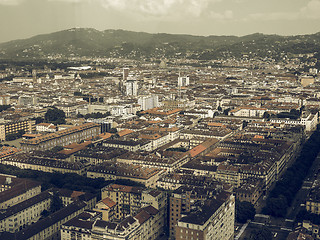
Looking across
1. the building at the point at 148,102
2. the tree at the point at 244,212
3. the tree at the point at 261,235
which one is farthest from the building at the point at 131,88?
the tree at the point at 261,235

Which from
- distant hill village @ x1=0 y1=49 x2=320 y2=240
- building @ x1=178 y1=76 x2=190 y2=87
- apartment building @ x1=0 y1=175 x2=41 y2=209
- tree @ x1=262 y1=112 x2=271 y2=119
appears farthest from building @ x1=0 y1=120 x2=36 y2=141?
building @ x1=178 y1=76 x2=190 y2=87

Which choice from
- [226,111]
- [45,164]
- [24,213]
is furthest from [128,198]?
[226,111]

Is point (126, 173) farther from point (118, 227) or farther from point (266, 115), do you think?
point (266, 115)

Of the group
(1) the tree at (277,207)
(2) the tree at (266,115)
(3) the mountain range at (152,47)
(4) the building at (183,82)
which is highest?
(3) the mountain range at (152,47)

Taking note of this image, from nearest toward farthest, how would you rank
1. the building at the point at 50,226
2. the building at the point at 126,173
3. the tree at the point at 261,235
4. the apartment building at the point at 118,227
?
the apartment building at the point at 118,227 → the building at the point at 50,226 → the tree at the point at 261,235 → the building at the point at 126,173

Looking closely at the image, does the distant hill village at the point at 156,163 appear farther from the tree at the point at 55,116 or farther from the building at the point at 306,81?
the building at the point at 306,81

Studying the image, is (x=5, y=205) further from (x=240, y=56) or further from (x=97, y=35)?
(x=97, y=35)

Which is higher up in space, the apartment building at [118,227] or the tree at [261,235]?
the apartment building at [118,227]

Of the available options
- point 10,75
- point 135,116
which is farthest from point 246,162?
point 10,75
